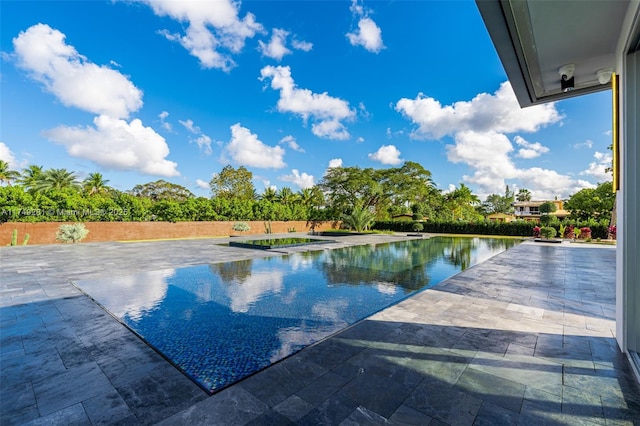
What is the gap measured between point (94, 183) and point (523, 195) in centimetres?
7771

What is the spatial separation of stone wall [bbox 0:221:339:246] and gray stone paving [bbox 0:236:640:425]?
48.2 feet

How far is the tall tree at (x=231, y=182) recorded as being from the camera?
27.2 m

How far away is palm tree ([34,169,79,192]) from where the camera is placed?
2468cm

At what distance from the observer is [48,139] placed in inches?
795

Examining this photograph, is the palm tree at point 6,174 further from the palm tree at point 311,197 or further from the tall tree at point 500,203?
the tall tree at point 500,203

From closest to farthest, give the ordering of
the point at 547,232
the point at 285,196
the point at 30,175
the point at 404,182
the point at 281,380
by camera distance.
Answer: the point at 281,380, the point at 547,232, the point at 30,175, the point at 404,182, the point at 285,196

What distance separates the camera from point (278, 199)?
102 feet

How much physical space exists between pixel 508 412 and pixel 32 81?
22.1 meters

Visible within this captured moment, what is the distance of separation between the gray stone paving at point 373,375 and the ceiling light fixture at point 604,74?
3001mm

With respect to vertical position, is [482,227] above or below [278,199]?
below

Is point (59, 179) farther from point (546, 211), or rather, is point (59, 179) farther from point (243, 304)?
point (546, 211)

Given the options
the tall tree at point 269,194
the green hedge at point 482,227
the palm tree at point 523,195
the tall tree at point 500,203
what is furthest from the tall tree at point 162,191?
the palm tree at point 523,195

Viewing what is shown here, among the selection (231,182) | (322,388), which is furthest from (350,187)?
(322,388)

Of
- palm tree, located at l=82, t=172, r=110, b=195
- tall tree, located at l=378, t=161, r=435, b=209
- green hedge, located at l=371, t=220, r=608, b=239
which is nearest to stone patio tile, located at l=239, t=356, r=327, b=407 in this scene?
green hedge, located at l=371, t=220, r=608, b=239
